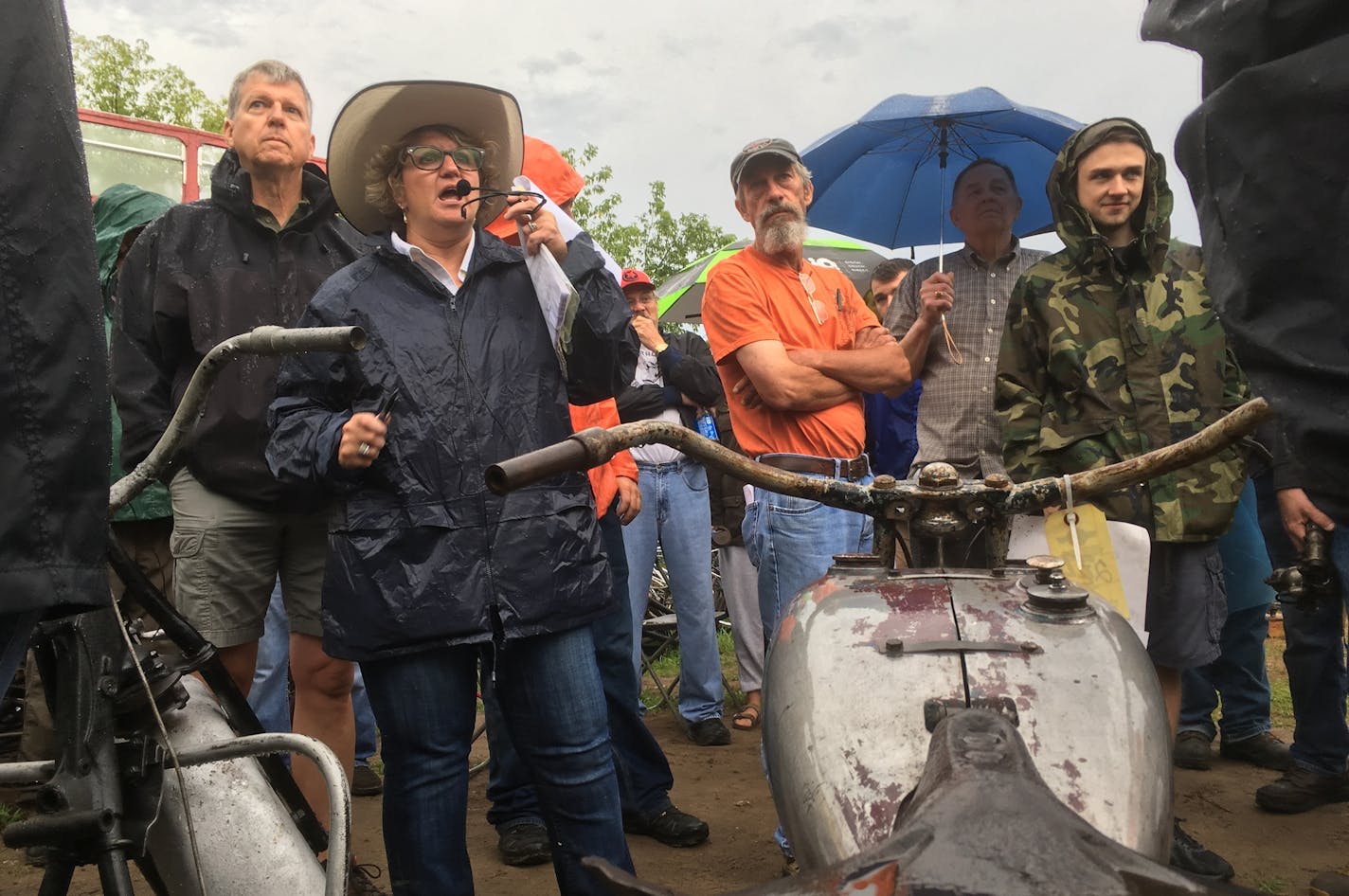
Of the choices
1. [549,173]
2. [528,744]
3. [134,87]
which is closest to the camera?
[528,744]

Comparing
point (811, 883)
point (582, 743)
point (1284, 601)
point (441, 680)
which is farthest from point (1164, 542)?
point (811, 883)

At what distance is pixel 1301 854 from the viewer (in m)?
3.92

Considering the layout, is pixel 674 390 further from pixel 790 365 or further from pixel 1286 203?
pixel 1286 203

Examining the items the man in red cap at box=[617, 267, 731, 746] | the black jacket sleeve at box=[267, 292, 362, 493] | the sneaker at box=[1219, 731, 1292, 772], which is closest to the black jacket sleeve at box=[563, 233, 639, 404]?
the black jacket sleeve at box=[267, 292, 362, 493]

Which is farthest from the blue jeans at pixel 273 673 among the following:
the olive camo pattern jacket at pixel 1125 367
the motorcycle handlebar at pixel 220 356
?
the olive camo pattern jacket at pixel 1125 367

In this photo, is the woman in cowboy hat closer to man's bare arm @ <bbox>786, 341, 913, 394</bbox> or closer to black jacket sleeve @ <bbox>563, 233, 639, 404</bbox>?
black jacket sleeve @ <bbox>563, 233, 639, 404</bbox>

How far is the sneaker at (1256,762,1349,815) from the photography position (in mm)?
4254

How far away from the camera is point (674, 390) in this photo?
607 cm

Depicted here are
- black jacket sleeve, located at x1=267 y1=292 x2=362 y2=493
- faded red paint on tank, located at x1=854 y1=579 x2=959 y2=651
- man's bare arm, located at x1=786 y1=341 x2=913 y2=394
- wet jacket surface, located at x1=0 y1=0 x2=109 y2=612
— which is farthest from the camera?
man's bare arm, located at x1=786 y1=341 x2=913 y2=394

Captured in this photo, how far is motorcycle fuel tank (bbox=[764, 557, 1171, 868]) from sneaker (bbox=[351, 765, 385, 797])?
→ 3230mm

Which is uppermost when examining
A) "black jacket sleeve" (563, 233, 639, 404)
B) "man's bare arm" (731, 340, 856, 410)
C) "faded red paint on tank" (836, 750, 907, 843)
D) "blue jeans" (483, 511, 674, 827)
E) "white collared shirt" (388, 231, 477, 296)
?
"white collared shirt" (388, 231, 477, 296)

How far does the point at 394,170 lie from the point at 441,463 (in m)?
0.90

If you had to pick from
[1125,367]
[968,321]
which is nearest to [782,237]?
[968,321]

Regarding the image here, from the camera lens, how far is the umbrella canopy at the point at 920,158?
522cm
